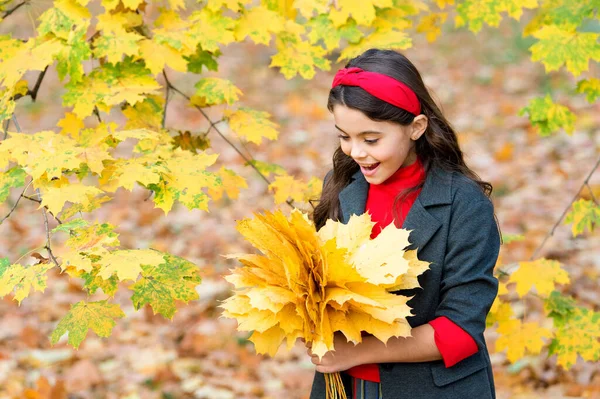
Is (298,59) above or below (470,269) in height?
above

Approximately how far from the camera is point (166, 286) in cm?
212

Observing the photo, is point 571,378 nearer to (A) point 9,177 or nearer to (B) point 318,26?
(B) point 318,26

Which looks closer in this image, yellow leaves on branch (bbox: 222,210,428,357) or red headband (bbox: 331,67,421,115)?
yellow leaves on branch (bbox: 222,210,428,357)

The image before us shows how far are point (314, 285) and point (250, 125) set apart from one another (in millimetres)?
1156

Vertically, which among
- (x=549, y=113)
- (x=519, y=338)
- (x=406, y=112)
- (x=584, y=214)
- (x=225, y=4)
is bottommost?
(x=519, y=338)

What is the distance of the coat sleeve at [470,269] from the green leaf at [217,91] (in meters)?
1.09

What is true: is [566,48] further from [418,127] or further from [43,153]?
[43,153]

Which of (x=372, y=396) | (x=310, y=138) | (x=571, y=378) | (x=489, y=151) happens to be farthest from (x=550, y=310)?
(x=310, y=138)

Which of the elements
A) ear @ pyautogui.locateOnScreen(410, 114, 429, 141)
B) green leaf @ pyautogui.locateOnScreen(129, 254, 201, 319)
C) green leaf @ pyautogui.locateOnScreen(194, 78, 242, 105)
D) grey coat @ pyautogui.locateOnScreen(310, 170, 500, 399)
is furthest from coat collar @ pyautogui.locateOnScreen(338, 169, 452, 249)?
green leaf @ pyautogui.locateOnScreen(194, 78, 242, 105)

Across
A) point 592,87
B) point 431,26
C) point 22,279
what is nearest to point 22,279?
point 22,279

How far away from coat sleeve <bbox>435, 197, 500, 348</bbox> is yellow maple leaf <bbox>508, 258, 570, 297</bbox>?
3.79ft

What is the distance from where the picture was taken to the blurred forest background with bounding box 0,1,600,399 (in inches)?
154

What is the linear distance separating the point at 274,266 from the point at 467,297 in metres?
0.52

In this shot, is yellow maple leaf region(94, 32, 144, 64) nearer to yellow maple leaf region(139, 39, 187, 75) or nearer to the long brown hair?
yellow maple leaf region(139, 39, 187, 75)
